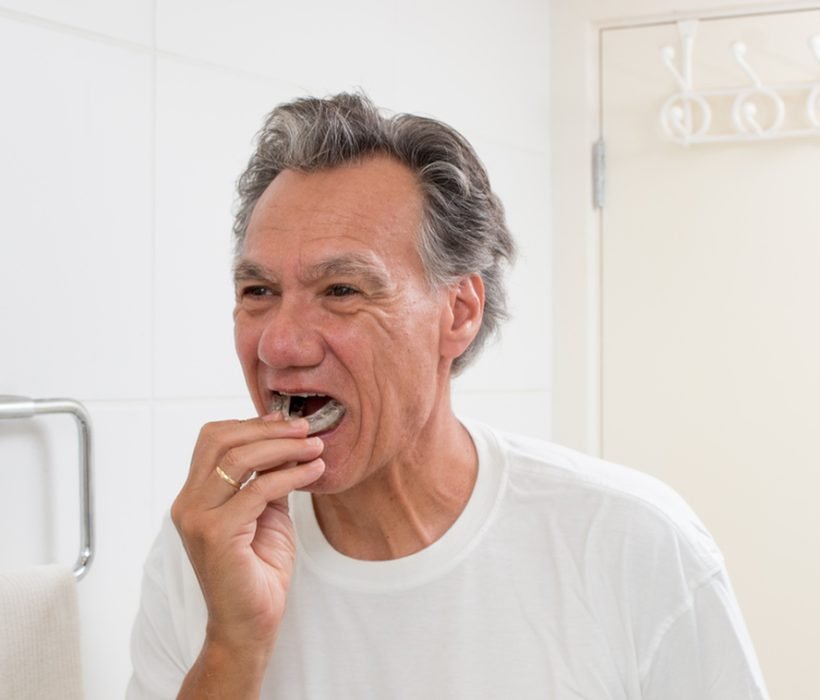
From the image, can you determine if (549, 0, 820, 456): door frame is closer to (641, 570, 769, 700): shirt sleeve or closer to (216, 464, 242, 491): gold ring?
(641, 570, 769, 700): shirt sleeve

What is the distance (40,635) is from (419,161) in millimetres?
643

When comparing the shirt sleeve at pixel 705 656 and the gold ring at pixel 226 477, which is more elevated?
the gold ring at pixel 226 477

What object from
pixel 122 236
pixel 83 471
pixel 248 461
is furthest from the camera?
pixel 122 236

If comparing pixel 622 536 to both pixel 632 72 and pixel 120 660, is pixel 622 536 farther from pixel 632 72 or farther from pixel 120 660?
pixel 632 72

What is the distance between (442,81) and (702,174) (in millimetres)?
531

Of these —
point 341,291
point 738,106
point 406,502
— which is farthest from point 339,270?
point 738,106

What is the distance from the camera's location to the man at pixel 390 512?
112 cm

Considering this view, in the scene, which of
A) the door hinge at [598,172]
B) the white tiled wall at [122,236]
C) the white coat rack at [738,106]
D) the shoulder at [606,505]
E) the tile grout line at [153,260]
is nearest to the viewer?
the shoulder at [606,505]

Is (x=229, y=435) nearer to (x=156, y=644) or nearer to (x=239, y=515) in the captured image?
(x=239, y=515)

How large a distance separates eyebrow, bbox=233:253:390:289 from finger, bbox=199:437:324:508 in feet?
0.52

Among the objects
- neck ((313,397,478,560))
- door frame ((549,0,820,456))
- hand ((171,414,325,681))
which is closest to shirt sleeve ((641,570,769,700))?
neck ((313,397,478,560))

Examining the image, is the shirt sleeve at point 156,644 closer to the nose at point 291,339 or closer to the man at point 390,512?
the man at point 390,512

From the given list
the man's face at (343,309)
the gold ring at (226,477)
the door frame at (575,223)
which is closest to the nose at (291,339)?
the man's face at (343,309)

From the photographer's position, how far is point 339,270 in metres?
1.12
